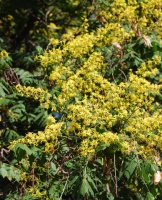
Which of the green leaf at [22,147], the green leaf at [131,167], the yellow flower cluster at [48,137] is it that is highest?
the yellow flower cluster at [48,137]

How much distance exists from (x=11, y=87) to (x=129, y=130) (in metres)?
1.50

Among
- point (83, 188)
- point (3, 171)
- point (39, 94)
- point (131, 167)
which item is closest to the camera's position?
point (83, 188)

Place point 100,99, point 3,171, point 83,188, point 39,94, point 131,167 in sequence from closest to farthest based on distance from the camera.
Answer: point 83,188 < point 131,167 < point 100,99 < point 39,94 < point 3,171

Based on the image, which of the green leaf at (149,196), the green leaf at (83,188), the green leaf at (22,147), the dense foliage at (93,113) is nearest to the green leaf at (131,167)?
the dense foliage at (93,113)

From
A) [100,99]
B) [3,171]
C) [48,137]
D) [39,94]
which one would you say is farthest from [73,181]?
[3,171]

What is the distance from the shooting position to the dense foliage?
2.88m

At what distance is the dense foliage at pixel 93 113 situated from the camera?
114 inches

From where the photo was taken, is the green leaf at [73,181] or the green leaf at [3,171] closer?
the green leaf at [73,181]

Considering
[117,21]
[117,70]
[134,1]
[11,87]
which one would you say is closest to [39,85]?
[11,87]

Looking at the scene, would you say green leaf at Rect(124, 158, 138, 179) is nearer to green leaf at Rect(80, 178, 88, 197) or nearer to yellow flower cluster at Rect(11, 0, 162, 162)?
yellow flower cluster at Rect(11, 0, 162, 162)

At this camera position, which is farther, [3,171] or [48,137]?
[3,171]

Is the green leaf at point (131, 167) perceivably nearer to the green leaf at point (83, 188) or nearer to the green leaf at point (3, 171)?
the green leaf at point (83, 188)

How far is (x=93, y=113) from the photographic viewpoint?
2939mm

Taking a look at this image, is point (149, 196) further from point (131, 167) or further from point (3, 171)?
point (3, 171)
